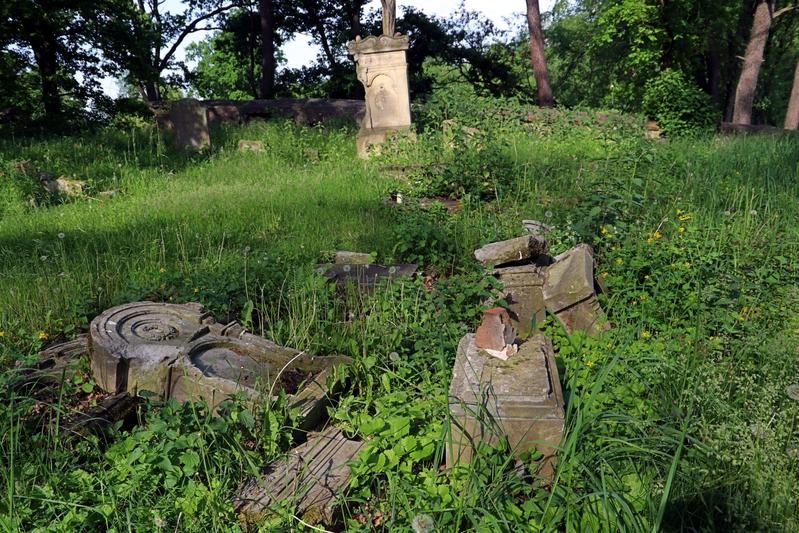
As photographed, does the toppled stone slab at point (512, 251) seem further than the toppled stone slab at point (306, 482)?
Yes

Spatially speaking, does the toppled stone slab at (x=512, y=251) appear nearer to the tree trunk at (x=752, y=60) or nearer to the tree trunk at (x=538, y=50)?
the tree trunk at (x=538, y=50)

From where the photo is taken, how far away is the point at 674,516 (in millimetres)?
2295

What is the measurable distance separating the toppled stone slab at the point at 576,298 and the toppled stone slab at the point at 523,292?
0.35ft

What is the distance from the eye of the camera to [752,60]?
1669 centimetres

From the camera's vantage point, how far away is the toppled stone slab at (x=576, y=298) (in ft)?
13.0

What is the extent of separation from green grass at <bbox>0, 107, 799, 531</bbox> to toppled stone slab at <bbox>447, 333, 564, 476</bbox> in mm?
99

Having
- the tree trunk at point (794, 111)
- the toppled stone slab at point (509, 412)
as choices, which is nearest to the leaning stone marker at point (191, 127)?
the toppled stone slab at point (509, 412)

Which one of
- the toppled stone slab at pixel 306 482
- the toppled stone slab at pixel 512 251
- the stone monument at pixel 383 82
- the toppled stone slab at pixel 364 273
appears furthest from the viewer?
the stone monument at pixel 383 82

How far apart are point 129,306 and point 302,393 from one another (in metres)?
1.50

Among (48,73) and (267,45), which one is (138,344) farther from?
(267,45)

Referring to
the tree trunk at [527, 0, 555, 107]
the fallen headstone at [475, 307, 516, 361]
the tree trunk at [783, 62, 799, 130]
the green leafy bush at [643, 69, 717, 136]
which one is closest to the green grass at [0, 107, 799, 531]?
the fallen headstone at [475, 307, 516, 361]

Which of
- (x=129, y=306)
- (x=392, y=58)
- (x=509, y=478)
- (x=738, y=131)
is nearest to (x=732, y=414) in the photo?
(x=509, y=478)

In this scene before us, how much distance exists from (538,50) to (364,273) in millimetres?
15496

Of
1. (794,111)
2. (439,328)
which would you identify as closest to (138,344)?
(439,328)
